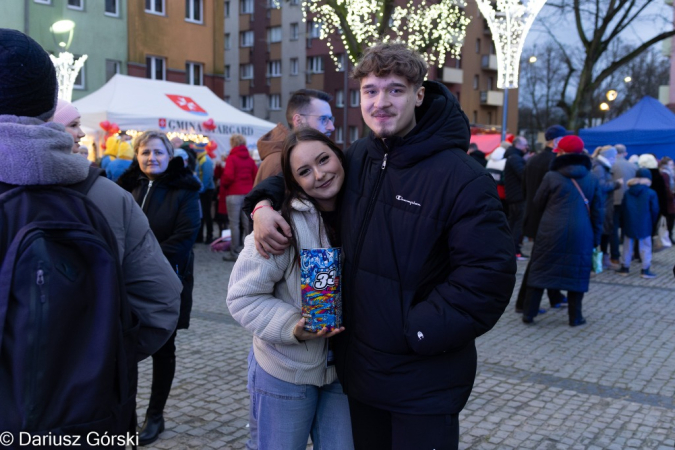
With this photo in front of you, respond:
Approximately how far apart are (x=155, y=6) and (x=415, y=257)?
24.0 meters

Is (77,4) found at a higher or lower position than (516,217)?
higher

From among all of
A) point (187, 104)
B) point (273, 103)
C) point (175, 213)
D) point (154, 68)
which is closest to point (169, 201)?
point (175, 213)

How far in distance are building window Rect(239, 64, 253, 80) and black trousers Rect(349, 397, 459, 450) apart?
177 feet

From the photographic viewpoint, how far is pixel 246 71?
54812mm

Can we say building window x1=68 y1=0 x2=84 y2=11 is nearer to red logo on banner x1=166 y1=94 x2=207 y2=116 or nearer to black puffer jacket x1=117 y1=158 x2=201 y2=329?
red logo on banner x1=166 y1=94 x2=207 y2=116

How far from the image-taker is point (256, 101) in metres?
53.2

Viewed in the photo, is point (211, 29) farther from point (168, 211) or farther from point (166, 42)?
point (168, 211)

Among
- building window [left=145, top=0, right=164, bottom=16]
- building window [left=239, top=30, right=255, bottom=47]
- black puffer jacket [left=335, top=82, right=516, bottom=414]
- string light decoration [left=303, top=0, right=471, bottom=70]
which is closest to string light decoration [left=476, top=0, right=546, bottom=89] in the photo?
string light decoration [left=303, top=0, right=471, bottom=70]

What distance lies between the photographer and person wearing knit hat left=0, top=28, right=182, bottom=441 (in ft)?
4.81

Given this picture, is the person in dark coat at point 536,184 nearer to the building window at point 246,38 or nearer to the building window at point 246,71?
the building window at point 246,71

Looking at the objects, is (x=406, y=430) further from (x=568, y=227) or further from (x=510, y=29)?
(x=510, y=29)

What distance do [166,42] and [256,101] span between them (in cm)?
2851

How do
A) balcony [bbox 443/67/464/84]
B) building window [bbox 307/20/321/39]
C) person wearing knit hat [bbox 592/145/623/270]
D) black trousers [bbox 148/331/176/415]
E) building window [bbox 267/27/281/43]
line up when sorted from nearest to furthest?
black trousers [bbox 148/331/176/415], person wearing knit hat [bbox 592/145/623/270], building window [bbox 307/20/321/39], balcony [bbox 443/67/464/84], building window [bbox 267/27/281/43]

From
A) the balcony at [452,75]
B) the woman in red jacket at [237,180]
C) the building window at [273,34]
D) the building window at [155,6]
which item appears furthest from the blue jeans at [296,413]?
the building window at [273,34]
